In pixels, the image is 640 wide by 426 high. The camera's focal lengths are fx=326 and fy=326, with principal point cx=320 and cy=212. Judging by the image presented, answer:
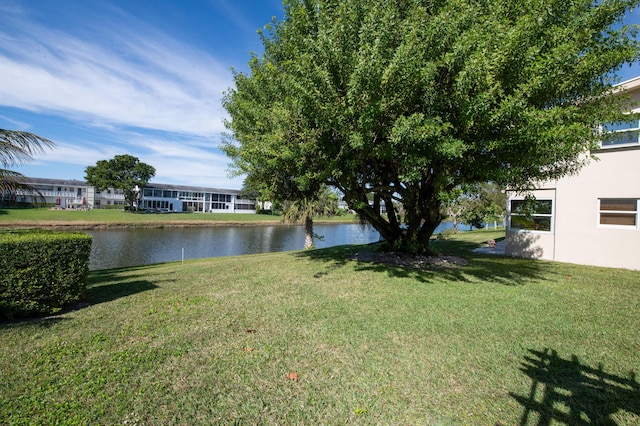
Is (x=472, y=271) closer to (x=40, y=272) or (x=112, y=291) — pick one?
(x=112, y=291)

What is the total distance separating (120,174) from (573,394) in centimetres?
7258

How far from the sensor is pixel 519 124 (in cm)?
583

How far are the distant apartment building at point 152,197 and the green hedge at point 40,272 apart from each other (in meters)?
68.9

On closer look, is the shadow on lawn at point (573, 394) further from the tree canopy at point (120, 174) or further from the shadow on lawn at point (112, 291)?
the tree canopy at point (120, 174)

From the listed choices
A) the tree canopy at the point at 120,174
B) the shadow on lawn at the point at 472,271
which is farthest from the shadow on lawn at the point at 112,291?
the tree canopy at the point at 120,174

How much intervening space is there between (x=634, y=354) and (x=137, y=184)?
71.8 meters

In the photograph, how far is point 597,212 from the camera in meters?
11.3

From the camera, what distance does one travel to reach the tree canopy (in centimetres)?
6041

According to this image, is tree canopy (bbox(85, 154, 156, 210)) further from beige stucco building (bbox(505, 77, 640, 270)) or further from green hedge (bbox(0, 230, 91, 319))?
beige stucco building (bbox(505, 77, 640, 270))

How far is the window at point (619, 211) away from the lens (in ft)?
34.8

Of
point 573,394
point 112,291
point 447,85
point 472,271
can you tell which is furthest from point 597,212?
point 112,291

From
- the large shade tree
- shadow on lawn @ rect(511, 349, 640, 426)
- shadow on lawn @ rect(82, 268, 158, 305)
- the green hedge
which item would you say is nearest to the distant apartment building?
shadow on lawn @ rect(82, 268, 158, 305)

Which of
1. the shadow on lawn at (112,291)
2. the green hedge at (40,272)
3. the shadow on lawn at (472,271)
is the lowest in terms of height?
the shadow on lawn at (112,291)

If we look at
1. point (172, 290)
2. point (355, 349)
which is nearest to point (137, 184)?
point (172, 290)
